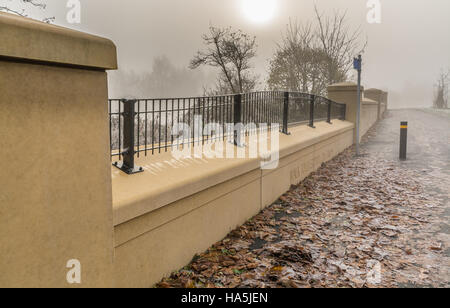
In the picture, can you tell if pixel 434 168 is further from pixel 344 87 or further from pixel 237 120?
pixel 344 87

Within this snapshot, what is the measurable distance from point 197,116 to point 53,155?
294cm

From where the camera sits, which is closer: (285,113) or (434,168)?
(285,113)

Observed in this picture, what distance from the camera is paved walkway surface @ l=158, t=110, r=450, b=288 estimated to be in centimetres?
355

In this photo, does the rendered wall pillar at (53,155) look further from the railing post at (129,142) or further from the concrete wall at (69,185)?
the railing post at (129,142)

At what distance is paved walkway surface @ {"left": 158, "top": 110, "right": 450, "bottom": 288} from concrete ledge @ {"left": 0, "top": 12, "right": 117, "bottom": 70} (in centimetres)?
209

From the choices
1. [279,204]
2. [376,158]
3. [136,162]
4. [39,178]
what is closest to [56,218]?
[39,178]

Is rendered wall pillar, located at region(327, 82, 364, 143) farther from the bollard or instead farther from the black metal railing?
the black metal railing

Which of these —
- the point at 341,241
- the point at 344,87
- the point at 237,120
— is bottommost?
the point at 341,241

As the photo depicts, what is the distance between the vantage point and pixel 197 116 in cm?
509

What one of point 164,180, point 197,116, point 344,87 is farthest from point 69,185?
point 344,87

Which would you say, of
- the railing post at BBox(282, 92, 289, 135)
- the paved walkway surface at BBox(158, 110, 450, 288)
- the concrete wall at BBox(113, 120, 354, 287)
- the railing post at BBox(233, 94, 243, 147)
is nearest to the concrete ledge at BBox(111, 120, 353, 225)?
the concrete wall at BBox(113, 120, 354, 287)

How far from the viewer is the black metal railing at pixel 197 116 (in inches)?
149

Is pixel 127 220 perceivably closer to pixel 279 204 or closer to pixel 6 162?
pixel 6 162

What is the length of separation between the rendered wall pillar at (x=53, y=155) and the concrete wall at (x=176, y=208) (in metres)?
0.24
